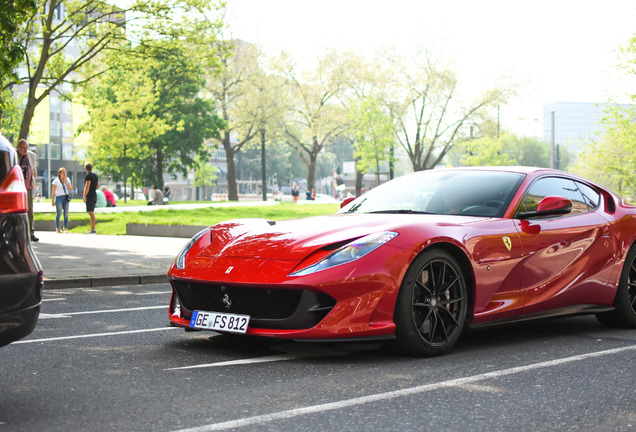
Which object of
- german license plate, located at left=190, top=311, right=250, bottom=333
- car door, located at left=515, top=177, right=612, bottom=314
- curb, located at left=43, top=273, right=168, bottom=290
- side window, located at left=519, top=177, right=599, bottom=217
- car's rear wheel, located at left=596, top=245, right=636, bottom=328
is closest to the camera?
german license plate, located at left=190, top=311, right=250, bottom=333

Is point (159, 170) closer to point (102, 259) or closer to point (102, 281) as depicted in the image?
point (102, 259)

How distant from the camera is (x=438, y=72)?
185 feet

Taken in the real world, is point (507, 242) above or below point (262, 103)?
below

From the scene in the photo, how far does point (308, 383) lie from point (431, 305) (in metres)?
1.21

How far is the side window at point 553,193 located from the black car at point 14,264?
382cm

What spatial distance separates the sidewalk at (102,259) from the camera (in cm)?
1129

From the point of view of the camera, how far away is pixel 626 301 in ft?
23.5

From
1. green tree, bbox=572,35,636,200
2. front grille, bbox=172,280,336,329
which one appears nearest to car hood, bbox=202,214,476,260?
front grille, bbox=172,280,336,329

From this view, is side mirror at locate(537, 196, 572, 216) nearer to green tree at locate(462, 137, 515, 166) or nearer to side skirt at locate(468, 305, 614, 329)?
side skirt at locate(468, 305, 614, 329)

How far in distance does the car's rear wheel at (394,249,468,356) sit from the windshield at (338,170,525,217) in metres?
0.75

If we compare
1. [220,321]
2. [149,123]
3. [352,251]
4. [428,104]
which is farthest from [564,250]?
[428,104]

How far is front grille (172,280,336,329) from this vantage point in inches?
208

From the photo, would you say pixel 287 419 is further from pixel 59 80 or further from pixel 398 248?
pixel 59 80

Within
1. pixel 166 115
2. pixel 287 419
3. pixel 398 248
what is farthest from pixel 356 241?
pixel 166 115
